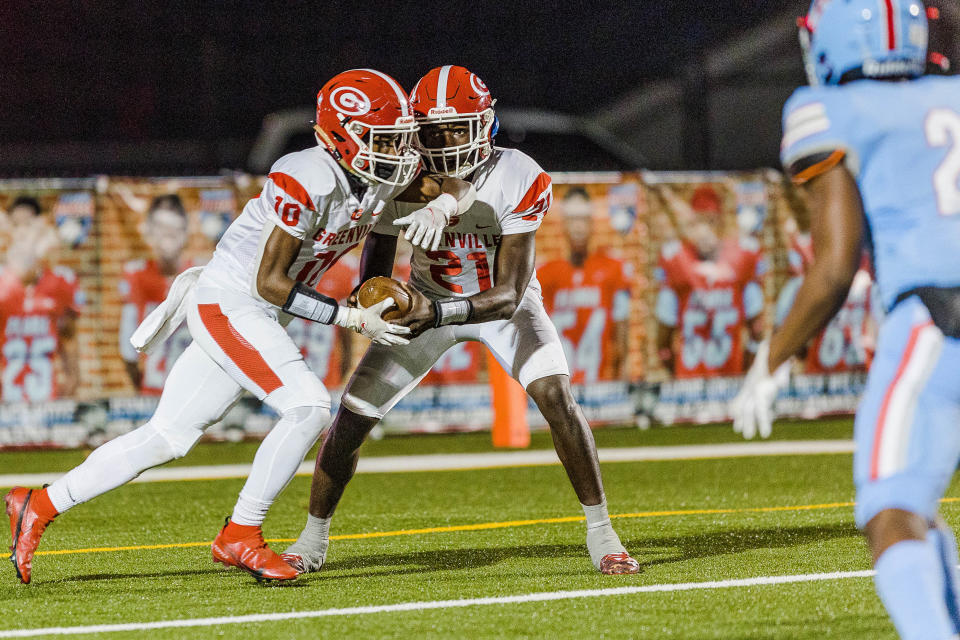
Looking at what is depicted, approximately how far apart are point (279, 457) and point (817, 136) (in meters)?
2.31

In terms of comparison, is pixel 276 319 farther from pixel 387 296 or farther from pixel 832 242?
pixel 832 242

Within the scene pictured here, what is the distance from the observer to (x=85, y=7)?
19.9 metres

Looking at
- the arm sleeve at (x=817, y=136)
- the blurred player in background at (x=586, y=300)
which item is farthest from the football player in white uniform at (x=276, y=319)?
the blurred player in background at (x=586, y=300)

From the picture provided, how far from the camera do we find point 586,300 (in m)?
10.5

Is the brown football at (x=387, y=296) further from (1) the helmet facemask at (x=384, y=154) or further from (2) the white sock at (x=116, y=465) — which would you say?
(2) the white sock at (x=116, y=465)

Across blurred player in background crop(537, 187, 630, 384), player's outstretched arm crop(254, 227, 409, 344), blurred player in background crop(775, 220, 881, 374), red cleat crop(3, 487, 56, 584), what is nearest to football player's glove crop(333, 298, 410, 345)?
player's outstretched arm crop(254, 227, 409, 344)

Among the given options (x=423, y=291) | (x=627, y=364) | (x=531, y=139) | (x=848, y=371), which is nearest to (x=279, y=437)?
(x=423, y=291)

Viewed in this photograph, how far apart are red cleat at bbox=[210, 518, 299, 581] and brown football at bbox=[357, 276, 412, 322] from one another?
84 centimetres

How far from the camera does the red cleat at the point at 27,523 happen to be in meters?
4.71

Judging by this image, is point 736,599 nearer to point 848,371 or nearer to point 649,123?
point 848,371

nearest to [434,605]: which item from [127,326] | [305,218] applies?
[305,218]

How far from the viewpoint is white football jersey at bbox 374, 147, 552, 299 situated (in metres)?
4.96

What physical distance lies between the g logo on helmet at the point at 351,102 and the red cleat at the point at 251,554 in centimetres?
142

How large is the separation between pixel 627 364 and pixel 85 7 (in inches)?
488
